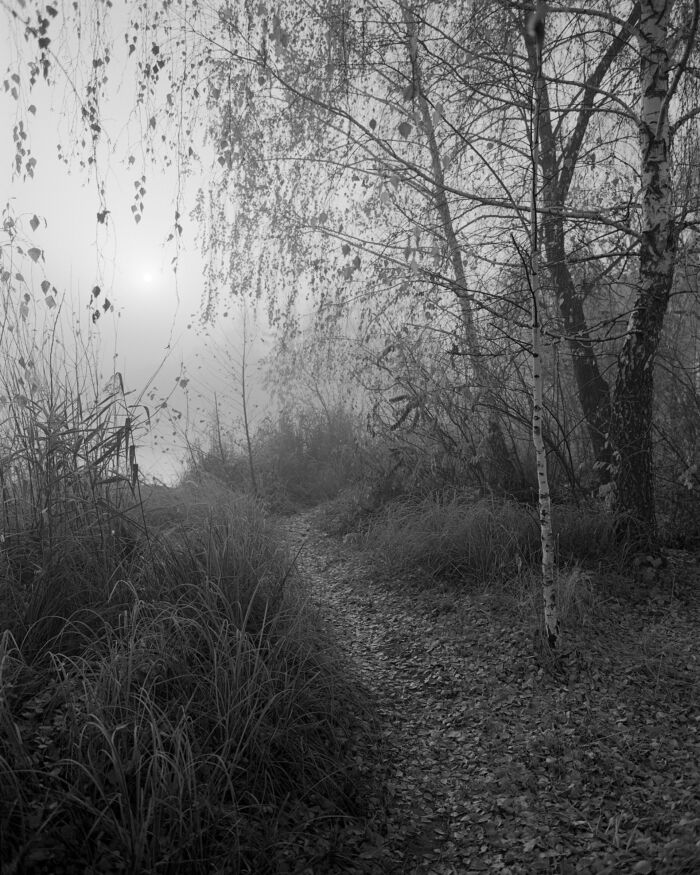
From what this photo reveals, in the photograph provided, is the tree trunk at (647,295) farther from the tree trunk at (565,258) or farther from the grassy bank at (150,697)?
the grassy bank at (150,697)

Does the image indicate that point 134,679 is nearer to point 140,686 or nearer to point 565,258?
point 140,686

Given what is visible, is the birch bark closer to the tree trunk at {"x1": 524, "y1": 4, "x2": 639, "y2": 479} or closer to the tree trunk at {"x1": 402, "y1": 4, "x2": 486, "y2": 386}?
the tree trunk at {"x1": 524, "y1": 4, "x2": 639, "y2": 479}

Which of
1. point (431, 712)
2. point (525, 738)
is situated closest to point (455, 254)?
point (431, 712)

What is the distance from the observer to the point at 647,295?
428 cm

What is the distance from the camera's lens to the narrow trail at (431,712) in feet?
7.72

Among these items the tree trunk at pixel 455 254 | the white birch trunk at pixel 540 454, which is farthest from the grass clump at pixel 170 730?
the tree trunk at pixel 455 254

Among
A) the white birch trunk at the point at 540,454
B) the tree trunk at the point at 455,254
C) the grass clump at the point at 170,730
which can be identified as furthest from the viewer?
the tree trunk at the point at 455,254

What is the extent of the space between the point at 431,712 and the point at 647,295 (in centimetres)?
334

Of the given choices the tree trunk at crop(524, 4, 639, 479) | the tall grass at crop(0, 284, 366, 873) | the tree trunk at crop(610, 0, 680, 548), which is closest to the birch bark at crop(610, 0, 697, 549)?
the tree trunk at crop(610, 0, 680, 548)

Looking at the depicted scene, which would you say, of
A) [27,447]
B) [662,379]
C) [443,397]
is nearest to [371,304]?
[443,397]

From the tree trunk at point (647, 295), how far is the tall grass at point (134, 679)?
271cm

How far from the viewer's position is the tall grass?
195 centimetres

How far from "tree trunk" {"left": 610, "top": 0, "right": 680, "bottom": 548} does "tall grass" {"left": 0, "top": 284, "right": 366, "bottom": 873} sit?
8.89 feet

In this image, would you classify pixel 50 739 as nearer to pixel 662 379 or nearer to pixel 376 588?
pixel 376 588
